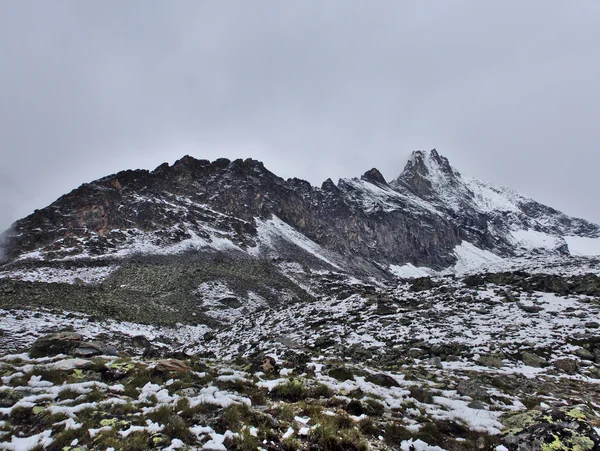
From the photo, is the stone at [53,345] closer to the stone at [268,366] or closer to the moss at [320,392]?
the stone at [268,366]

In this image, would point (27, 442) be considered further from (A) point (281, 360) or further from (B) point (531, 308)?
(B) point (531, 308)

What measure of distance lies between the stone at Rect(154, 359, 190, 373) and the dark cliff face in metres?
64.0

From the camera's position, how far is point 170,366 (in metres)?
10.8

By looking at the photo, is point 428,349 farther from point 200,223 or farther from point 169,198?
point 169,198

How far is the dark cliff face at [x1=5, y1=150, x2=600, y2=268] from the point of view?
7331 cm

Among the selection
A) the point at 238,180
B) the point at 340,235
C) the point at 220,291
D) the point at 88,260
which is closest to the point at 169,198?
the point at 238,180

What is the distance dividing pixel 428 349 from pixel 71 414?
1573 centimetres

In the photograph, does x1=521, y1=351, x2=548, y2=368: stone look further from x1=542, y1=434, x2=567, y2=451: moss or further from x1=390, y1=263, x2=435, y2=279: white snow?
x1=390, y1=263, x2=435, y2=279: white snow

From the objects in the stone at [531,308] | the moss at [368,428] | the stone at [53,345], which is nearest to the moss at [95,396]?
the stone at [53,345]

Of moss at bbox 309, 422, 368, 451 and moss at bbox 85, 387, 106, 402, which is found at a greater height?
moss at bbox 85, 387, 106, 402

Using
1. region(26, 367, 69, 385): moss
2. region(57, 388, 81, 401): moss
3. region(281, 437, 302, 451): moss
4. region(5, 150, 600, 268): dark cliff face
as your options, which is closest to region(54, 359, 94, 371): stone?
region(26, 367, 69, 385): moss

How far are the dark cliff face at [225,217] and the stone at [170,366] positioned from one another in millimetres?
64033

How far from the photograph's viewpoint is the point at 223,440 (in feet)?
20.7

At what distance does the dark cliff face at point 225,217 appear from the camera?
241 feet
